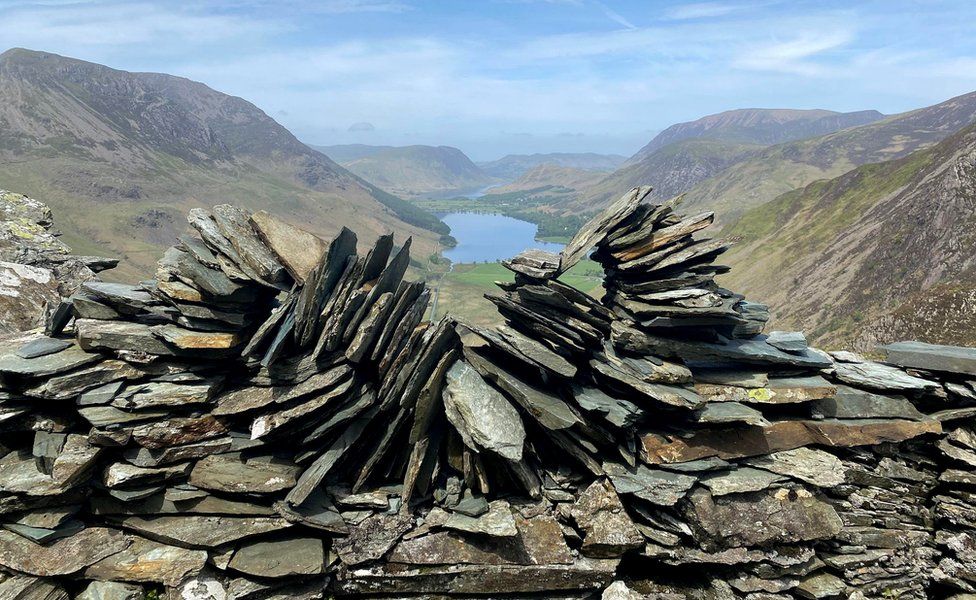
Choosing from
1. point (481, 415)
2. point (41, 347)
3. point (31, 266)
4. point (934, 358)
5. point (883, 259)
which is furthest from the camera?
point (883, 259)

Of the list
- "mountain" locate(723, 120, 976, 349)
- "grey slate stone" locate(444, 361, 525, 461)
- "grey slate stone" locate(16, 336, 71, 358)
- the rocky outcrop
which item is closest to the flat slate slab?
"grey slate stone" locate(444, 361, 525, 461)

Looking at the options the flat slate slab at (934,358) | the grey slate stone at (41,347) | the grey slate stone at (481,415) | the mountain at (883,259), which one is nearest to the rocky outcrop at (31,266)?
the grey slate stone at (41,347)

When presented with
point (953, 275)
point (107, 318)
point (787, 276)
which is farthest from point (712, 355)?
point (787, 276)

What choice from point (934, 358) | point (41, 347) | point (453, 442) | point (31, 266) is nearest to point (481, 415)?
point (453, 442)

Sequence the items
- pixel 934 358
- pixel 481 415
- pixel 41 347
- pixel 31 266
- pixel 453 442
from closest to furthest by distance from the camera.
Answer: pixel 481 415
pixel 41 347
pixel 453 442
pixel 934 358
pixel 31 266

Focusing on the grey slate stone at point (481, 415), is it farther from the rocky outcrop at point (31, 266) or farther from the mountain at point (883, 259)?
the mountain at point (883, 259)

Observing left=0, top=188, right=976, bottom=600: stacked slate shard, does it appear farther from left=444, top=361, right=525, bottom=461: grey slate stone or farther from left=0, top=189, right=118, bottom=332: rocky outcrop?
left=0, top=189, right=118, bottom=332: rocky outcrop

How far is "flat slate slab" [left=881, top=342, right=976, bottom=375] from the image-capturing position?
1451cm

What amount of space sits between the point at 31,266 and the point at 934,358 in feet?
103

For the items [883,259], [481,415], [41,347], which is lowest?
[883,259]

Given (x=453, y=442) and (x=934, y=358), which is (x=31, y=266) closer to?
(x=453, y=442)

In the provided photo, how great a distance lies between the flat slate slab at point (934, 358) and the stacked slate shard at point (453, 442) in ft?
0.23

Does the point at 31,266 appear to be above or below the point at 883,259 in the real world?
above

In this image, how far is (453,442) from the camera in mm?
13305
